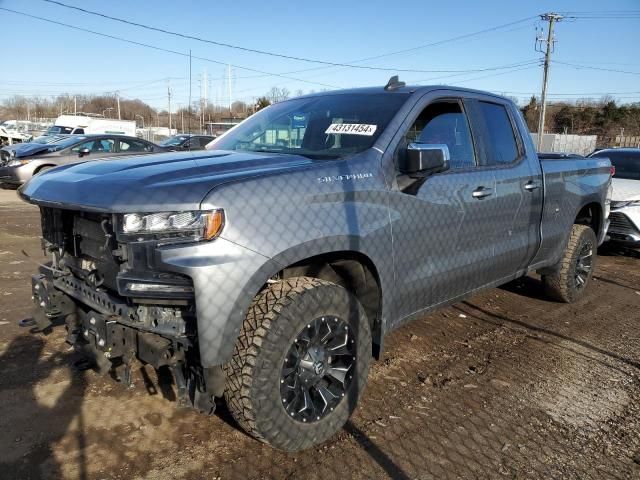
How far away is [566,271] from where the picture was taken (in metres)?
5.30

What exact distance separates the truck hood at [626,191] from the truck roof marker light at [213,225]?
7.20 m

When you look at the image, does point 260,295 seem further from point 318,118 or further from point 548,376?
point 548,376

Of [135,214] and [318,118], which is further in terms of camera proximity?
[318,118]

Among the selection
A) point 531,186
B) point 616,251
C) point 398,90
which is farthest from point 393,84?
point 616,251

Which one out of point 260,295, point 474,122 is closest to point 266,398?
point 260,295

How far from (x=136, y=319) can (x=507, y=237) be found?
296cm

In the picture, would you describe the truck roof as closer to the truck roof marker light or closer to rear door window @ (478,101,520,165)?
rear door window @ (478,101,520,165)

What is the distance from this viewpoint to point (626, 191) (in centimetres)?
783

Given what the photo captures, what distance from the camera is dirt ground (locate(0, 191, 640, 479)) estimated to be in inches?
104

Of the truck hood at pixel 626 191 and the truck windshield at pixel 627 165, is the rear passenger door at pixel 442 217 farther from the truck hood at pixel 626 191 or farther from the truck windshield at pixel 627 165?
the truck windshield at pixel 627 165

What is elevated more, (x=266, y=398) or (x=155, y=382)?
(x=266, y=398)

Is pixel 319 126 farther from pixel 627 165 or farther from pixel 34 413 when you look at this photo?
pixel 627 165

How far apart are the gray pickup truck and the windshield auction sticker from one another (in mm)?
12

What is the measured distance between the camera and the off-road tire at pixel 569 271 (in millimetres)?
5293
